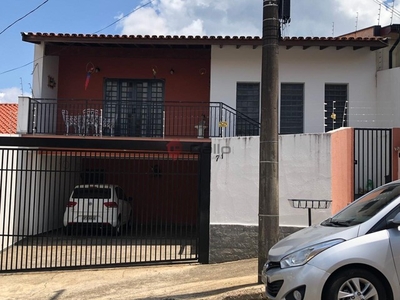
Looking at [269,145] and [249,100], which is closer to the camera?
[269,145]

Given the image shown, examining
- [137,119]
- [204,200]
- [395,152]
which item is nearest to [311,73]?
[395,152]

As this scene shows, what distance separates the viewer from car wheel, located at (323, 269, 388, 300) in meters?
4.48

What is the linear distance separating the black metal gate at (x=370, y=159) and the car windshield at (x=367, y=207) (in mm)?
5718

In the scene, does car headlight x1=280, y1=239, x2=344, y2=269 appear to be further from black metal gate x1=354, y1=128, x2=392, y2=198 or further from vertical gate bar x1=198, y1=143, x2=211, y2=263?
black metal gate x1=354, y1=128, x2=392, y2=198

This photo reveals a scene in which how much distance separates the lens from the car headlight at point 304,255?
4660 millimetres

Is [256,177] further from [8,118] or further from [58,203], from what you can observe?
[8,118]

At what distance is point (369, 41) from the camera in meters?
12.2

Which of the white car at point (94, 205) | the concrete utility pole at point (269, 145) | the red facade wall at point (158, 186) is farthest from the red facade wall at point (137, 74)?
the concrete utility pole at point (269, 145)

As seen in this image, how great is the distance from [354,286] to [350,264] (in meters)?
0.24

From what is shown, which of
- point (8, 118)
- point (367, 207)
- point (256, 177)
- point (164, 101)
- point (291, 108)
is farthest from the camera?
point (8, 118)

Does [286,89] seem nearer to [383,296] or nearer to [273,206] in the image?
[273,206]

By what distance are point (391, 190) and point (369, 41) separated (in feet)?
26.7

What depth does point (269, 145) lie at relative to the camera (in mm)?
6434

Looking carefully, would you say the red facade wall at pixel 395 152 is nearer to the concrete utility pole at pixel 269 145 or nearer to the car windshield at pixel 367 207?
the car windshield at pixel 367 207
